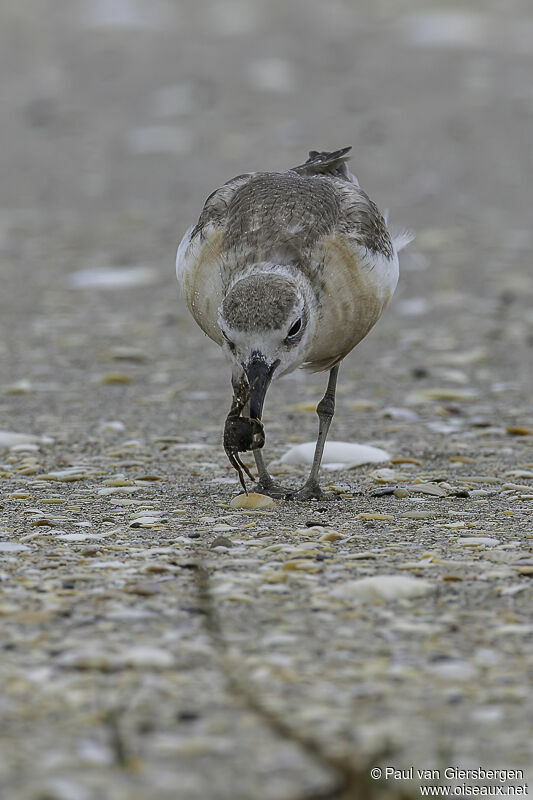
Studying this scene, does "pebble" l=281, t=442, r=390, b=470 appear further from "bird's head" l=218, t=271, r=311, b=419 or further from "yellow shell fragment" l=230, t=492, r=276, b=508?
"bird's head" l=218, t=271, r=311, b=419

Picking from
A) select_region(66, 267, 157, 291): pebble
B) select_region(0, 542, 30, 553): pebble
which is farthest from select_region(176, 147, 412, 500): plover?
select_region(66, 267, 157, 291): pebble

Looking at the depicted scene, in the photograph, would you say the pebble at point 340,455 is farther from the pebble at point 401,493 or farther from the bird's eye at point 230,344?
the bird's eye at point 230,344

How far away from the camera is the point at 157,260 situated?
11352 millimetres

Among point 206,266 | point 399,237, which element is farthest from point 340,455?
point 206,266

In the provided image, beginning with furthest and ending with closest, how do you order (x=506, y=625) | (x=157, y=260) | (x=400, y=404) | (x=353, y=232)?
(x=157, y=260)
(x=400, y=404)
(x=353, y=232)
(x=506, y=625)

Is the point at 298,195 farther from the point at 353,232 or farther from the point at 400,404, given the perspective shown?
the point at 400,404

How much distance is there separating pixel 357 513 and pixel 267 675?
1978 mm

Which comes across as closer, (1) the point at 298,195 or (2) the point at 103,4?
(1) the point at 298,195

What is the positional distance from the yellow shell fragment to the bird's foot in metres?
0.19

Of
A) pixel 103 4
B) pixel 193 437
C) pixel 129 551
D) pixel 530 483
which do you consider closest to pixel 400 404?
pixel 193 437

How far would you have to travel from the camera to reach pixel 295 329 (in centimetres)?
473

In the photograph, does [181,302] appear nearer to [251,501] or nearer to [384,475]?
[384,475]

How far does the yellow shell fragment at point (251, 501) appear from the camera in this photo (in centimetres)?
511

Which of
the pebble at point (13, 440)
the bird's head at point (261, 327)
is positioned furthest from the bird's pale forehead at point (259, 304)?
the pebble at point (13, 440)
